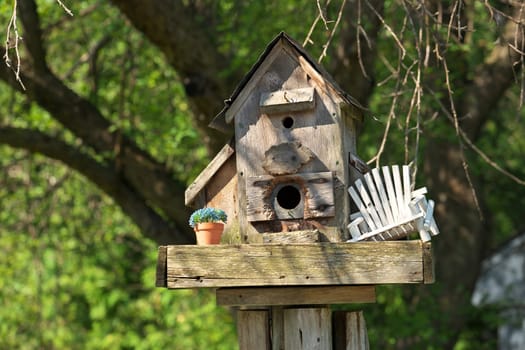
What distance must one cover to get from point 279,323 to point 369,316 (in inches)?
199

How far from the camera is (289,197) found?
14.8 ft

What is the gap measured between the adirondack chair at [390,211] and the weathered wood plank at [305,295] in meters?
0.25

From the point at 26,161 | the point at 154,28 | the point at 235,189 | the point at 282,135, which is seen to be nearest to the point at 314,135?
the point at 282,135

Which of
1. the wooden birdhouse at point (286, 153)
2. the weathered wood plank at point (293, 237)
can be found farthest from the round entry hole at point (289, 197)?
the weathered wood plank at point (293, 237)

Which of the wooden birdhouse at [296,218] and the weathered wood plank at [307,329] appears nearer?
the wooden birdhouse at [296,218]

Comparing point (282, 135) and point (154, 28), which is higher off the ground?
point (154, 28)

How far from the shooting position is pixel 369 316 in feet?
30.7

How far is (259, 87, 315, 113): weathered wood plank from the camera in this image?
4348 millimetres

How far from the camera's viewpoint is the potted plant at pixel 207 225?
4.23 m

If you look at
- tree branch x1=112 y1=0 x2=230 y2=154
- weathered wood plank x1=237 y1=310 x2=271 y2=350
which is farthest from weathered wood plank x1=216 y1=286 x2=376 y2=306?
tree branch x1=112 y1=0 x2=230 y2=154

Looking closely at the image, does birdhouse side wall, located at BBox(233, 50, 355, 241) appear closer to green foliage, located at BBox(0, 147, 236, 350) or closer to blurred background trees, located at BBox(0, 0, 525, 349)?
blurred background trees, located at BBox(0, 0, 525, 349)

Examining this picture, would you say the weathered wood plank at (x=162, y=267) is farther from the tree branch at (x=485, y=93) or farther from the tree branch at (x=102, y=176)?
the tree branch at (x=485, y=93)

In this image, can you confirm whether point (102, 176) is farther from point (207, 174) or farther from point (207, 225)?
point (207, 225)

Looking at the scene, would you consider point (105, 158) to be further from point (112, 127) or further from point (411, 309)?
point (411, 309)
